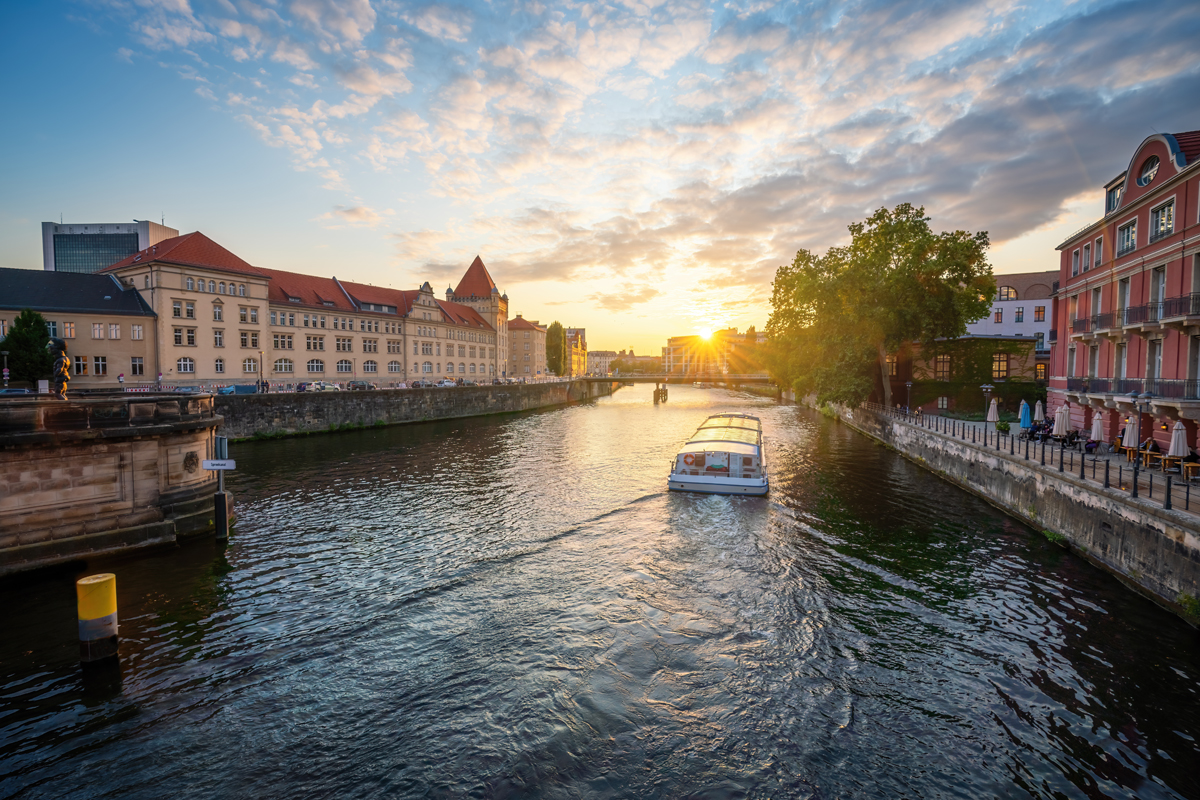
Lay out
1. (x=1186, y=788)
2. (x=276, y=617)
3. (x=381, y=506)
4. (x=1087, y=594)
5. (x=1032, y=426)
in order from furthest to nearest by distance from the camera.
Result: 1. (x=1032, y=426)
2. (x=381, y=506)
3. (x=1087, y=594)
4. (x=276, y=617)
5. (x=1186, y=788)

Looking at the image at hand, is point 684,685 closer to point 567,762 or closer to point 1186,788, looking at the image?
point 567,762

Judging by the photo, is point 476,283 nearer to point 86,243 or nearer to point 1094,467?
point 86,243

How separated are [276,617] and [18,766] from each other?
4698mm

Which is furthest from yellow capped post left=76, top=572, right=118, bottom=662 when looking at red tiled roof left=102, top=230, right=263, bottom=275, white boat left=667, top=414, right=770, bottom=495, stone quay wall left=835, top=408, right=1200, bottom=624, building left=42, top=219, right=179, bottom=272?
building left=42, top=219, right=179, bottom=272

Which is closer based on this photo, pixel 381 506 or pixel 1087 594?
pixel 1087 594

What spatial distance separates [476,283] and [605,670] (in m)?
112

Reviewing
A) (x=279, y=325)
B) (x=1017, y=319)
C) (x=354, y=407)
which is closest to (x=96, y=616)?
(x=354, y=407)

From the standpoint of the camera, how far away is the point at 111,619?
10219 millimetres

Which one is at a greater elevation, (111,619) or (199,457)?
(199,457)

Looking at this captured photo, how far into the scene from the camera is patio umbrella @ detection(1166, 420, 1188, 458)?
1567 cm

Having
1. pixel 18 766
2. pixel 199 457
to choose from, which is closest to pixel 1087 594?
pixel 18 766

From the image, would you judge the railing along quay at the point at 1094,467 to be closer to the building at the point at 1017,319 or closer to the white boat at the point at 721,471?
the white boat at the point at 721,471

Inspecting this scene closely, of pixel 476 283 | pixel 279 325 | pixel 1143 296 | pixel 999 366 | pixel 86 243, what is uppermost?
pixel 86 243

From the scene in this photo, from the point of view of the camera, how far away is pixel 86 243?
132 m
